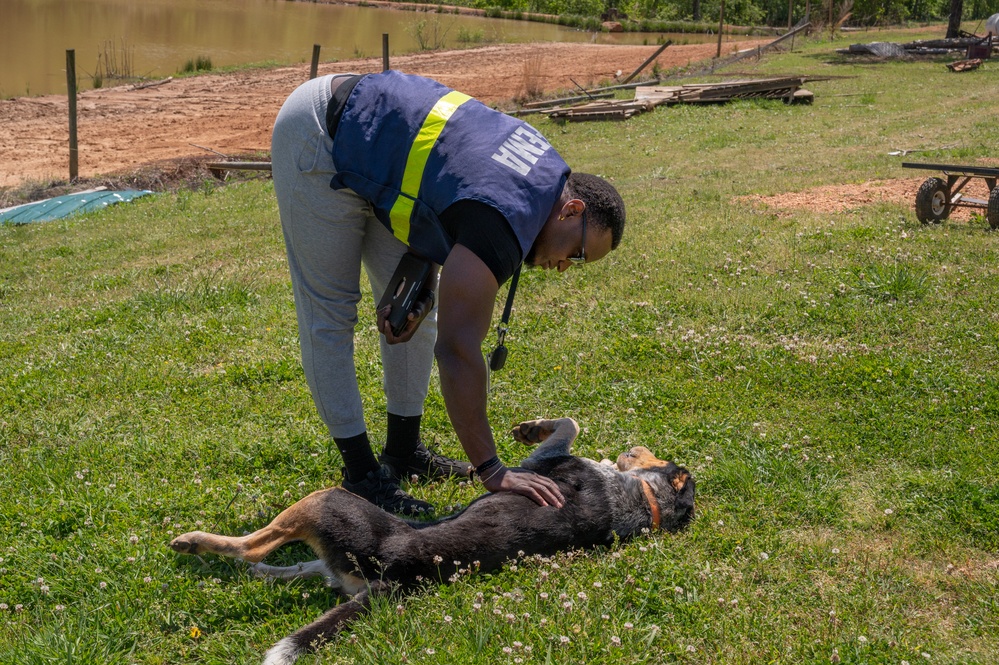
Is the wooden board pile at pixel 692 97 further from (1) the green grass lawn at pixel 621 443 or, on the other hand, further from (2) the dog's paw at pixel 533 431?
(2) the dog's paw at pixel 533 431

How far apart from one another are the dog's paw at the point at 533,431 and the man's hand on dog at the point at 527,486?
75 centimetres

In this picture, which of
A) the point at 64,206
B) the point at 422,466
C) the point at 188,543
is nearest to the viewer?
Answer: the point at 188,543

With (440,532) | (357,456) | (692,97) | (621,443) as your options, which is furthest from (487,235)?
(692,97)

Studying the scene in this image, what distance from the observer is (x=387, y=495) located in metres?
4.20

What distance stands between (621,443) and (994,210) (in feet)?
18.8

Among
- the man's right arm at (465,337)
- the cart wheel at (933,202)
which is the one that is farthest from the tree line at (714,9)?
the man's right arm at (465,337)

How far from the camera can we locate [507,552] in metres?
3.72

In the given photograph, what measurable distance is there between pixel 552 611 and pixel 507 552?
0.38m

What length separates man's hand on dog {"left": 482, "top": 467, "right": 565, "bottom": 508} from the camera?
3.62 meters

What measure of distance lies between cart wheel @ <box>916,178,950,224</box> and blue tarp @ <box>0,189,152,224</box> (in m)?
12.2

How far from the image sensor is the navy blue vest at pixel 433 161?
10.7 ft

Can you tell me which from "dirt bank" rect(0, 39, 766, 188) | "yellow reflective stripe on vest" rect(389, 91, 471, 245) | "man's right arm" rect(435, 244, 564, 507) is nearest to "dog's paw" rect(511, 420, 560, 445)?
"man's right arm" rect(435, 244, 564, 507)

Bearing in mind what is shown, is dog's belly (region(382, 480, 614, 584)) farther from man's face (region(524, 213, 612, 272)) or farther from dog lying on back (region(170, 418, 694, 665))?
man's face (region(524, 213, 612, 272))

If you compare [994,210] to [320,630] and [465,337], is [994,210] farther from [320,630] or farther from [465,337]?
[320,630]
